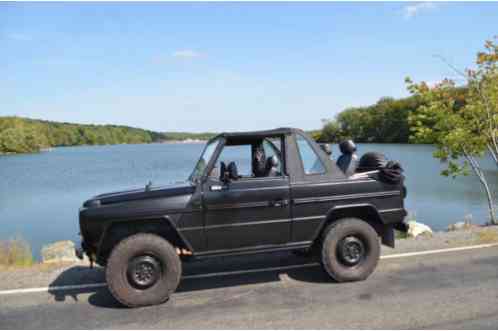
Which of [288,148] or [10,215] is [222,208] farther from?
[10,215]

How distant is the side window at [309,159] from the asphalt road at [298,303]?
5.08 feet

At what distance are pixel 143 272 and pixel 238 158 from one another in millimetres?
2039

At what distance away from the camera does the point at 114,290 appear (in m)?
5.08

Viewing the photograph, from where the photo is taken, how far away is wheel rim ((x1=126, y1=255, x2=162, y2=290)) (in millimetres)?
5148

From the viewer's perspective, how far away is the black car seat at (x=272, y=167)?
19.1 feet

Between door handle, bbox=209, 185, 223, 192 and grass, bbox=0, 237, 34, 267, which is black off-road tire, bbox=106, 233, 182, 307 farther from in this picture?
grass, bbox=0, 237, 34, 267

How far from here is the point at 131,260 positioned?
5.17 meters

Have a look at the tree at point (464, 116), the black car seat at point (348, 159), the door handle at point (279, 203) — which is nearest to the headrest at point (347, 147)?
the black car seat at point (348, 159)

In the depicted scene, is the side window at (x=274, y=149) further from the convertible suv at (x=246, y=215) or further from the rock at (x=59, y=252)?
the rock at (x=59, y=252)

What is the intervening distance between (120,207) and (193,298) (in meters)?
1.48

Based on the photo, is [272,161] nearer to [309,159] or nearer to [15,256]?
[309,159]

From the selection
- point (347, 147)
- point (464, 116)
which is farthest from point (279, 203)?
point (464, 116)

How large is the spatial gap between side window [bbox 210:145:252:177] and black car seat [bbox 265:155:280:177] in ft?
1.26

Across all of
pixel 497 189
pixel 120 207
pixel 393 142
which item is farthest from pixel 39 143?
pixel 120 207
